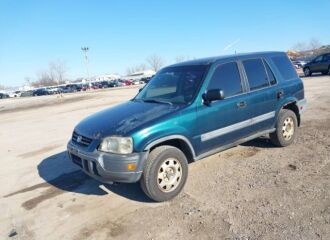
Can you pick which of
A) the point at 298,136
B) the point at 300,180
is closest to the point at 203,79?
the point at 300,180

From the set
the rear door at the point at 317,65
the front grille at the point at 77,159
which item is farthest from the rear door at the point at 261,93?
the rear door at the point at 317,65

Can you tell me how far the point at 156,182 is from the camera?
13.9ft

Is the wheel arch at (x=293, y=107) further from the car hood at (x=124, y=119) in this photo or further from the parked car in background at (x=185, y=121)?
the car hood at (x=124, y=119)

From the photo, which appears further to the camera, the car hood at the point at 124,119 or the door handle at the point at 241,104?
the door handle at the point at 241,104

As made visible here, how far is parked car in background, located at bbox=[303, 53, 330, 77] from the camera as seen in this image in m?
24.6

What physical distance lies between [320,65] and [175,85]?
77.7ft

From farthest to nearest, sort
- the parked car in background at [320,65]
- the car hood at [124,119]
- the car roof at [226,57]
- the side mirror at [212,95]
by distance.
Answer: the parked car in background at [320,65]
the car roof at [226,57]
the side mirror at [212,95]
the car hood at [124,119]

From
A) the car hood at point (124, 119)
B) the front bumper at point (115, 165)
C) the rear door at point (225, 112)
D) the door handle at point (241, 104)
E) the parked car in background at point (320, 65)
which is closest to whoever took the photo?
the front bumper at point (115, 165)

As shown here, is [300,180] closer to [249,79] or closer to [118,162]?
[249,79]

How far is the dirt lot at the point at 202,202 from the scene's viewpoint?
Result: 3.61 meters

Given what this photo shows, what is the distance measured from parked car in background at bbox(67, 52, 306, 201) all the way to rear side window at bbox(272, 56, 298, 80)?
0.02 meters

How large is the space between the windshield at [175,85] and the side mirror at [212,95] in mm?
206

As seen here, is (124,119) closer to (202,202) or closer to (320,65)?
(202,202)

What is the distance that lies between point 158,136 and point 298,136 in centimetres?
420
